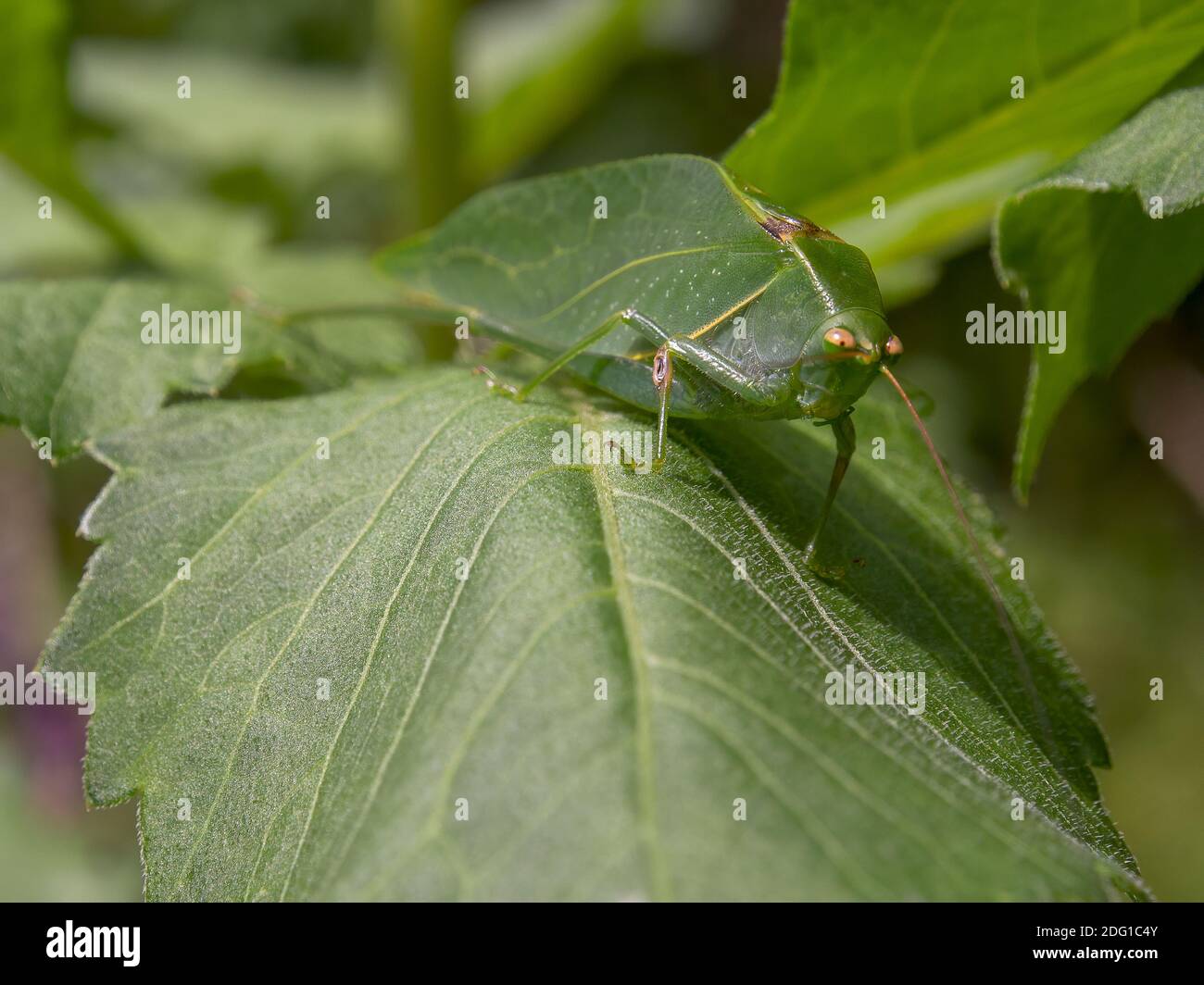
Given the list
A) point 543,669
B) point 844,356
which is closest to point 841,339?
point 844,356

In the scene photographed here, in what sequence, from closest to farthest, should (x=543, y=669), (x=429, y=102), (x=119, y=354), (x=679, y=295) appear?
(x=543, y=669) < (x=679, y=295) < (x=119, y=354) < (x=429, y=102)

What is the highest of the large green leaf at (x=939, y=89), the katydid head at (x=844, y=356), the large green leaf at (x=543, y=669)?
the large green leaf at (x=939, y=89)

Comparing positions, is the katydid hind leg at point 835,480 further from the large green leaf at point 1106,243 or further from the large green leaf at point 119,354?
the large green leaf at point 119,354

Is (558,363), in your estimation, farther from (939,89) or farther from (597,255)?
(939,89)

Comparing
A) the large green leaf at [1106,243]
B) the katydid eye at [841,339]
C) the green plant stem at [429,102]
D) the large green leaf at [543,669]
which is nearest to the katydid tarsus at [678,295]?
the katydid eye at [841,339]

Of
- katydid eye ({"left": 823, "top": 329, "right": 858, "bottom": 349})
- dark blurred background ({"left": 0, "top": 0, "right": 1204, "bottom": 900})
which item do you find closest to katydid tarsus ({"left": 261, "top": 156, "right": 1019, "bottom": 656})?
katydid eye ({"left": 823, "top": 329, "right": 858, "bottom": 349})

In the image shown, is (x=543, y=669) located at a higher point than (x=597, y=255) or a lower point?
lower
